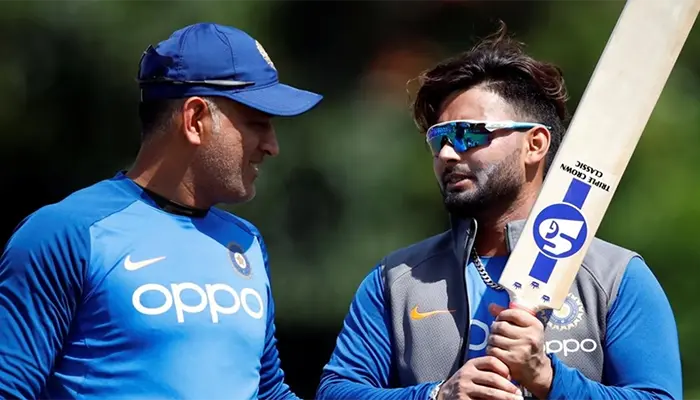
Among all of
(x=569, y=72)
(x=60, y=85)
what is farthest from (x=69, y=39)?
(x=569, y=72)

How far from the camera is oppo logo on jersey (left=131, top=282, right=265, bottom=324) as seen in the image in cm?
323

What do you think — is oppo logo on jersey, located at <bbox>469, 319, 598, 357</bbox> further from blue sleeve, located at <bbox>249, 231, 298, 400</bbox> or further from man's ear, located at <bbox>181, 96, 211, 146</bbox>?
man's ear, located at <bbox>181, 96, 211, 146</bbox>

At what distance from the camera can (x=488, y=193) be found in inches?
145

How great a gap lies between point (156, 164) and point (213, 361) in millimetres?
519

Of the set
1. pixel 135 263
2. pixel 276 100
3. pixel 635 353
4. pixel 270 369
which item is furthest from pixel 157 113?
pixel 635 353

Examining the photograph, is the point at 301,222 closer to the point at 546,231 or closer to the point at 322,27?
the point at 322,27

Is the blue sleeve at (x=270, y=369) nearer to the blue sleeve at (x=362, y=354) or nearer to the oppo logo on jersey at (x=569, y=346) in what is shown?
Answer: the blue sleeve at (x=362, y=354)

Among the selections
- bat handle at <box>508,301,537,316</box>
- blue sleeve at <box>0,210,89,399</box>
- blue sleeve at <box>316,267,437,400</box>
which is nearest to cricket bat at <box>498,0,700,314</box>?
bat handle at <box>508,301,537,316</box>

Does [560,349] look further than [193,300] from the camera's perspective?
Yes

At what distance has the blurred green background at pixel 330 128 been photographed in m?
6.25

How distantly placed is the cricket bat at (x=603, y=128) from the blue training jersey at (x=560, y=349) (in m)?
0.17

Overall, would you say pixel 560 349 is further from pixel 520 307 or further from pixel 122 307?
pixel 122 307

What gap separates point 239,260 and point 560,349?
2.80 feet

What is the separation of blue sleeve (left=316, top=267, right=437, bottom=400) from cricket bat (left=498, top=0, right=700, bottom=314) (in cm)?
42
